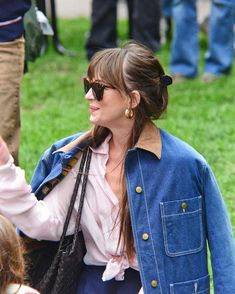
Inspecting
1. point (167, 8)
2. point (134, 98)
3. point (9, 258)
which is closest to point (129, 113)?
point (134, 98)

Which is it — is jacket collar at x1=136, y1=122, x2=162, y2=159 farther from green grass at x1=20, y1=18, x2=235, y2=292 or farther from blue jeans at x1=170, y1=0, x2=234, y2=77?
blue jeans at x1=170, y1=0, x2=234, y2=77

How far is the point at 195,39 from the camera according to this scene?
27.6ft

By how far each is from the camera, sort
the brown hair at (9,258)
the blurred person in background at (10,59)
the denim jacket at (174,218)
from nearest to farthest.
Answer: the brown hair at (9,258) → the denim jacket at (174,218) → the blurred person in background at (10,59)

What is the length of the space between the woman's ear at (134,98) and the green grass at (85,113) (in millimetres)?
1884

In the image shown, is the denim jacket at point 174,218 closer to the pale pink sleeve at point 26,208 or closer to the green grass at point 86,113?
the pale pink sleeve at point 26,208

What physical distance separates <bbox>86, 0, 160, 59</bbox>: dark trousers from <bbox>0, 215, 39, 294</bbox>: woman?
623cm

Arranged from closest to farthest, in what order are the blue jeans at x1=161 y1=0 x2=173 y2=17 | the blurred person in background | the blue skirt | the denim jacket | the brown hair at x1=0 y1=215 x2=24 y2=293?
the brown hair at x1=0 y1=215 x2=24 y2=293, the denim jacket, the blue skirt, the blurred person in background, the blue jeans at x1=161 y1=0 x2=173 y2=17

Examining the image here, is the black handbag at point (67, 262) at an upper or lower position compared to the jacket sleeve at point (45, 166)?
lower

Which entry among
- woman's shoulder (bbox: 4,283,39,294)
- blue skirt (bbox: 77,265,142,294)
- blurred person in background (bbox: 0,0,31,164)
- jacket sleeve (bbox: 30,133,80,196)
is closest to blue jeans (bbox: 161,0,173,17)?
blurred person in background (bbox: 0,0,31,164)

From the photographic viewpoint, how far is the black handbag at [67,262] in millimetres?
3510

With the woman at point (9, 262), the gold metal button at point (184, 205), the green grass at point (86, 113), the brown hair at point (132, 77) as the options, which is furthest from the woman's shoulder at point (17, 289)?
the green grass at point (86, 113)

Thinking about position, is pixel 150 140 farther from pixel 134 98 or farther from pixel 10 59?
pixel 10 59

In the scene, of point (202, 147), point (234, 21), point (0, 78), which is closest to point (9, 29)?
point (0, 78)

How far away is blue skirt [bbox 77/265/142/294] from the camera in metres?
3.55
